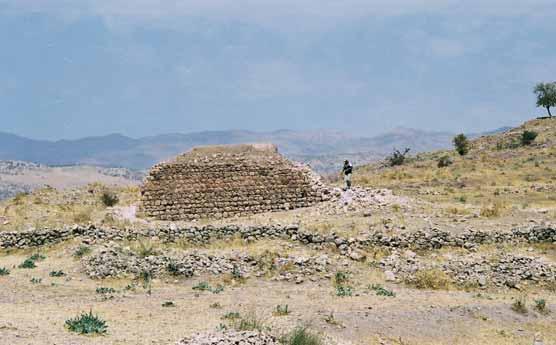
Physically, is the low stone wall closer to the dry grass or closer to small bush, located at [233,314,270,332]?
the dry grass

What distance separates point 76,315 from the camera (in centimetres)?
1292

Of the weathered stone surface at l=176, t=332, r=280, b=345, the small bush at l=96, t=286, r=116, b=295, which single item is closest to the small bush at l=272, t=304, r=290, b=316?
the weathered stone surface at l=176, t=332, r=280, b=345

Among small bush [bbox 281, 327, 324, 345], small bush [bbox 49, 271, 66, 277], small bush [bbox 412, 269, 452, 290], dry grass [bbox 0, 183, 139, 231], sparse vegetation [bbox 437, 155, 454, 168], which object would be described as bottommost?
small bush [bbox 412, 269, 452, 290]

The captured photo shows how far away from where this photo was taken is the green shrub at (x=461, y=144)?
5506cm

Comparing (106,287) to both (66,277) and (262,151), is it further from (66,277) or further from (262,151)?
(262,151)

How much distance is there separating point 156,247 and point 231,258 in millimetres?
2950

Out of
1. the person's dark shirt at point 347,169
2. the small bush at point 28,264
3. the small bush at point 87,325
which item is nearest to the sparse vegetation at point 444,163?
the person's dark shirt at point 347,169

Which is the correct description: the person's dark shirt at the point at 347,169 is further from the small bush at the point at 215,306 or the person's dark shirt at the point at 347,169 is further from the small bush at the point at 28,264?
the small bush at the point at 215,306

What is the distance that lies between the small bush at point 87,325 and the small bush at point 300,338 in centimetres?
319

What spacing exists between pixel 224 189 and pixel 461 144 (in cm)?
3476

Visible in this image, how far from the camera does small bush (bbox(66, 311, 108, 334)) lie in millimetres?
11477

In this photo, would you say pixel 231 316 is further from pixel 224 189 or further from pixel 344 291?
pixel 224 189

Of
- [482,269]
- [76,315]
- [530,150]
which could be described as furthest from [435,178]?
[76,315]

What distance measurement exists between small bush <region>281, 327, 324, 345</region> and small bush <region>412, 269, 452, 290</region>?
7.22m
